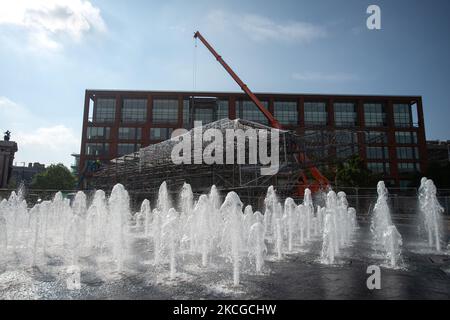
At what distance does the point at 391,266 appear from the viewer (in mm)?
8539

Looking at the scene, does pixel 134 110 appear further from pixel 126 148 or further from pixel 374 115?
pixel 374 115

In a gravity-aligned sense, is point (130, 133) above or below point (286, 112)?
below

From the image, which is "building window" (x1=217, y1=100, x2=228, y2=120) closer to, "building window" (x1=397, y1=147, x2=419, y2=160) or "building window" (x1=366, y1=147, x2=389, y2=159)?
"building window" (x1=366, y1=147, x2=389, y2=159)

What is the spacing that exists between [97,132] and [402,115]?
51.9 metres

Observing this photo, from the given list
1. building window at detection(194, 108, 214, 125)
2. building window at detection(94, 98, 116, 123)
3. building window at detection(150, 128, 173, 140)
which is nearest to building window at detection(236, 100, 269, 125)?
building window at detection(194, 108, 214, 125)

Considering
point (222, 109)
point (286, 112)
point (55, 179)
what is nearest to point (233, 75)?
point (222, 109)

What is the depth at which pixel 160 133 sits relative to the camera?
170ft

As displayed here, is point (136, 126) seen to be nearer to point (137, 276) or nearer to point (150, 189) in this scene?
point (150, 189)

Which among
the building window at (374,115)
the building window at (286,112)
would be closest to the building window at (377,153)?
the building window at (374,115)

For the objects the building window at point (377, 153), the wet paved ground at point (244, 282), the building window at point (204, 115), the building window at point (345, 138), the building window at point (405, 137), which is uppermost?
the building window at point (204, 115)

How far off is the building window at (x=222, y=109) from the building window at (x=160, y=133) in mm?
A: 8633

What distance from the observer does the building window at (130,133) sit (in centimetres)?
5166

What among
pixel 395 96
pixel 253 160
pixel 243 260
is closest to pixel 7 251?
pixel 243 260

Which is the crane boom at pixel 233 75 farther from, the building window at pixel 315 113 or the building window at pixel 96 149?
the building window at pixel 96 149
